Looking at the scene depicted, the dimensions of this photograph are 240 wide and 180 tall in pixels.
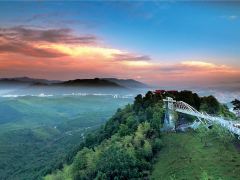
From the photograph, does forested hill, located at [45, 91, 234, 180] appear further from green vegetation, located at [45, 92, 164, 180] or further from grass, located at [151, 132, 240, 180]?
grass, located at [151, 132, 240, 180]

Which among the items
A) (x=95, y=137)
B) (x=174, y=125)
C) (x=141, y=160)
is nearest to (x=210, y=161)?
(x=141, y=160)

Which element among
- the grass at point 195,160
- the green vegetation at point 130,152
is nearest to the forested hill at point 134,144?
the green vegetation at point 130,152

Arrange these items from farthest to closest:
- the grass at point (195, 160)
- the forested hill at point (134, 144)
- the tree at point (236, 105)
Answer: the tree at point (236, 105) < the forested hill at point (134, 144) < the grass at point (195, 160)

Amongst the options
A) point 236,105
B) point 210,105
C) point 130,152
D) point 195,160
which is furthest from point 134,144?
point 236,105

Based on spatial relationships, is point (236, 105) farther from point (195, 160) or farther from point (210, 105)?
point (195, 160)

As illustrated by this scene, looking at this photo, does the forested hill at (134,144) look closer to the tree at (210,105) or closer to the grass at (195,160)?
the tree at (210,105)

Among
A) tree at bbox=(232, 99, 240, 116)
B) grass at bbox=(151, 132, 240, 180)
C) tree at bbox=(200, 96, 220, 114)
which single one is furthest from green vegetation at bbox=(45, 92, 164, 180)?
tree at bbox=(232, 99, 240, 116)
